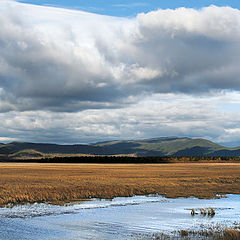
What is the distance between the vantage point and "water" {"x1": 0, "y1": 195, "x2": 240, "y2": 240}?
24734 millimetres

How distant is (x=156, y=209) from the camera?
36.1 meters

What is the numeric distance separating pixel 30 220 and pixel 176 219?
11492 mm

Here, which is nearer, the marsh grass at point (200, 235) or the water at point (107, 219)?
the marsh grass at point (200, 235)

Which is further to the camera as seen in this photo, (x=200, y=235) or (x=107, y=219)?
(x=107, y=219)

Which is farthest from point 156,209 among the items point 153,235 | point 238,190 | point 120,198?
point 238,190

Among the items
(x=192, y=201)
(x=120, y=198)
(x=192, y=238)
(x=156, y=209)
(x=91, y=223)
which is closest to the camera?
(x=192, y=238)

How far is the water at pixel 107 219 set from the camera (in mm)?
24734

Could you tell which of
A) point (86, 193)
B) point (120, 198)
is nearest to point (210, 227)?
point (120, 198)

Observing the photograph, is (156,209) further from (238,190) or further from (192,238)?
(238,190)

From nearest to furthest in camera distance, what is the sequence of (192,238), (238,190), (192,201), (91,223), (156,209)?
(192,238) < (91,223) < (156,209) < (192,201) < (238,190)

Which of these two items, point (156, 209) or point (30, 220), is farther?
point (156, 209)

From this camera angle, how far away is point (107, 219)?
30.3 meters

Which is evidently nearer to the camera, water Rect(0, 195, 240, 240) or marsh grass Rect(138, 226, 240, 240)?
marsh grass Rect(138, 226, 240, 240)

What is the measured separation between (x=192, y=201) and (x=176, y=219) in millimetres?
11803
